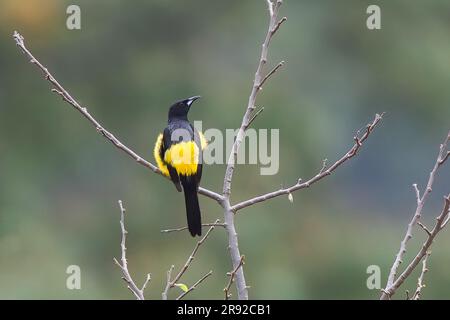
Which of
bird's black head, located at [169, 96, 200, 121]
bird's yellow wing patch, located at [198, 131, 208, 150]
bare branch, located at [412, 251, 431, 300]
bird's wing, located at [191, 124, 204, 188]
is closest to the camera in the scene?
bare branch, located at [412, 251, 431, 300]

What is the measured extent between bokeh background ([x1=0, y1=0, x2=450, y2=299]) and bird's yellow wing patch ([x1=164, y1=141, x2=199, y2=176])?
7.01 m

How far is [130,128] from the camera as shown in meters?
13.3

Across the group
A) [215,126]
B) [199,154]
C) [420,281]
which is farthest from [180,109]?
[215,126]

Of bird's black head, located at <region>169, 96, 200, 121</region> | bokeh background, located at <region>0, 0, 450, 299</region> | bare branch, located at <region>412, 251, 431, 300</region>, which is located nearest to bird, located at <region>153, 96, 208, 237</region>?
bird's black head, located at <region>169, 96, 200, 121</region>

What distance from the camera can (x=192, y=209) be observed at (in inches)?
172

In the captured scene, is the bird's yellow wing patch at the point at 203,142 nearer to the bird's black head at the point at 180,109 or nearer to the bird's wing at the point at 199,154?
the bird's wing at the point at 199,154

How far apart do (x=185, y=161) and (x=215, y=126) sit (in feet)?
25.6

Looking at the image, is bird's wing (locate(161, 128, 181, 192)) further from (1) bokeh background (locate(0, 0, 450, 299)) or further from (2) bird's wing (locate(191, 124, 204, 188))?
(1) bokeh background (locate(0, 0, 450, 299))

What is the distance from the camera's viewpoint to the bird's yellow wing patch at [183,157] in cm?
448

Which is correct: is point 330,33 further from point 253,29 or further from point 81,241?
point 81,241

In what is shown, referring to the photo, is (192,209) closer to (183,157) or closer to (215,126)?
(183,157)

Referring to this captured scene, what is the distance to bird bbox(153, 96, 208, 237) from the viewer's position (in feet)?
14.4

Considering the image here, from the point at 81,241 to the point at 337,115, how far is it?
13.7ft
